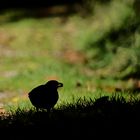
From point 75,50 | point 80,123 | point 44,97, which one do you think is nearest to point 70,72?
point 75,50

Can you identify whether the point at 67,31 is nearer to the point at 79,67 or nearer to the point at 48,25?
the point at 48,25

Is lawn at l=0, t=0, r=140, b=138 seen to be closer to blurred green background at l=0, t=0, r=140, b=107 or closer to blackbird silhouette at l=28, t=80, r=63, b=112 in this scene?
blurred green background at l=0, t=0, r=140, b=107

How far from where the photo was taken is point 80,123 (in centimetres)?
796

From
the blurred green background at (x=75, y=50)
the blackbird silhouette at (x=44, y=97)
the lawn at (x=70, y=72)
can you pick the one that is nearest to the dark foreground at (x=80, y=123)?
the lawn at (x=70, y=72)

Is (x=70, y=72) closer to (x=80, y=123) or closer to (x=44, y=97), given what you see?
(x=44, y=97)

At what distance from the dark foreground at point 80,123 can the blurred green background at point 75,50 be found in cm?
240

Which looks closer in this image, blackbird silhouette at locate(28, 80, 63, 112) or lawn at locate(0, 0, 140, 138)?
lawn at locate(0, 0, 140, 138)

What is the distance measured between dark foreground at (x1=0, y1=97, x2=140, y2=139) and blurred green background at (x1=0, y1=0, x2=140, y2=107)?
2398 millimetres

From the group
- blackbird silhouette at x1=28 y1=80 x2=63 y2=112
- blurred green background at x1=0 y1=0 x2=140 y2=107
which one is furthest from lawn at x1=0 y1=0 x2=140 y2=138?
blackbird silhouette at x1=28 y1=80 x2=63 y2=112

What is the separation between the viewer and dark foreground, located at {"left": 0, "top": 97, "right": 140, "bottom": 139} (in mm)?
7749

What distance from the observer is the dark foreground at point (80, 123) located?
7.75 metres

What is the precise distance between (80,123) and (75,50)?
44.2ft

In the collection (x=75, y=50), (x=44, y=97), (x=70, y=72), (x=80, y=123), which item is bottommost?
(x=80, y=123)

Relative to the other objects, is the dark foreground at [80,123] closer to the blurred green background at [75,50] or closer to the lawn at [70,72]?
the lawn at [70,72]
